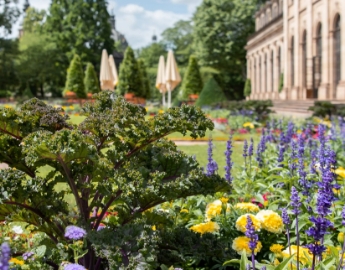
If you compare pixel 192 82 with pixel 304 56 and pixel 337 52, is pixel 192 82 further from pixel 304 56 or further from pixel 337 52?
pixel 337 52

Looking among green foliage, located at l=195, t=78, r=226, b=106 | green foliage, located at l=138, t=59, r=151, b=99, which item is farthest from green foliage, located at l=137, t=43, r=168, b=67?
green foliage, located at l=195, t=78, r=226, b=106

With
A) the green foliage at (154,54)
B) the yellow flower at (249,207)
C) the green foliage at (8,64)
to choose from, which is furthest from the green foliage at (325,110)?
the green foliage at (154,54)

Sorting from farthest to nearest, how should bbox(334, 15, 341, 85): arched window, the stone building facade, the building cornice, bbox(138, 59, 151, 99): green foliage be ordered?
1. the building cornice
2. bbox(138, 59, 151, 99): green foliage
3. the stone building facade
4. bbox(334, 15, 341, 85): arched window

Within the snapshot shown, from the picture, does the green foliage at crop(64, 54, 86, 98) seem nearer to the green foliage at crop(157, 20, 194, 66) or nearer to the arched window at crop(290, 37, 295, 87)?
the arched window at crop(290, 37, 295, 87)

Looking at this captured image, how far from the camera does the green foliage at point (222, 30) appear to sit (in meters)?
47.2

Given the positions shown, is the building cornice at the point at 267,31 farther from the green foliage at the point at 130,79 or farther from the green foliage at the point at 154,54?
the green foliage at the point at 154,54

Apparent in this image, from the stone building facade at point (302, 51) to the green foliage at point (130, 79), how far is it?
415 inches

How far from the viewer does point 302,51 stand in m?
29.3

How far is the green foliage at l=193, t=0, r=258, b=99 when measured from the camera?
1857 inches

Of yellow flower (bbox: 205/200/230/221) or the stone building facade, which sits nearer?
yellow flower (bbox: 205/200/230/221)

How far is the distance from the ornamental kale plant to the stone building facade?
20.7m

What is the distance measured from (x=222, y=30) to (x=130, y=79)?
62.3 ft

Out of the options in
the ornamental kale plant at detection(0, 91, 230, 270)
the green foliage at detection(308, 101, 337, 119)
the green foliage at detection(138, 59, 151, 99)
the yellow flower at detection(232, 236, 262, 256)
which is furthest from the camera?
the green foliage at detection(138, 59, 151, 99)

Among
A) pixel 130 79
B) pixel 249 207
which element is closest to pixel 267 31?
pixel 130 79
